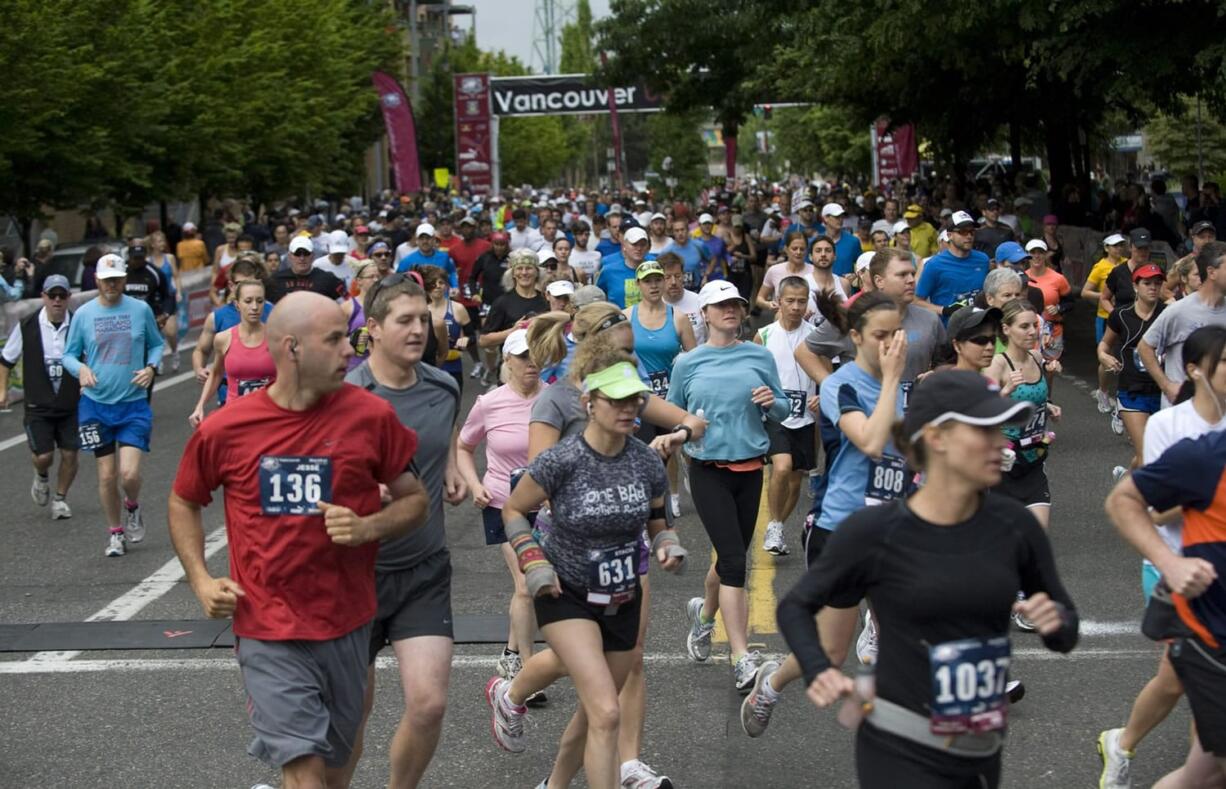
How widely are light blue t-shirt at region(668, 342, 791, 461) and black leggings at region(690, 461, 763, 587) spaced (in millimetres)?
107

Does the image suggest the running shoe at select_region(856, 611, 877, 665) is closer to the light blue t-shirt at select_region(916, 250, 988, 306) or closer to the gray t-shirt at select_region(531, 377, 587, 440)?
the gray t-shirt at select_region(531, 377, 587, 440)

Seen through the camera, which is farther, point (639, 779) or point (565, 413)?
point (565, 413)

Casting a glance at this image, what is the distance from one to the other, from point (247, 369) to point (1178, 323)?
5176 mm

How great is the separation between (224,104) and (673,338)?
101ft

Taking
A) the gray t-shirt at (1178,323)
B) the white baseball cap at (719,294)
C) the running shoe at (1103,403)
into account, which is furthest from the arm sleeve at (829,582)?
the running shoe at (1103,403)

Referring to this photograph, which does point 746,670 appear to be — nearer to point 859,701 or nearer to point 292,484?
point 292,484

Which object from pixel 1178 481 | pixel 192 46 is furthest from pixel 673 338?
pixel 192 46

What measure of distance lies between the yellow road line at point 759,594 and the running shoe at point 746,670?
1.19ft

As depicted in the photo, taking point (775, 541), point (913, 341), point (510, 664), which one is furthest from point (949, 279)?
point (510, 664)

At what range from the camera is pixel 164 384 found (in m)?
20.7

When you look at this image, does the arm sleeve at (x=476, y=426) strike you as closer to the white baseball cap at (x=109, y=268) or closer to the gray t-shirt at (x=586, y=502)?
the gray t-shirt at (x=586, y=502)

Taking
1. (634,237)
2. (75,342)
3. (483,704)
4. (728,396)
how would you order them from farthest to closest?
(634,237)
(75,342)
(728,396)
(483,704)

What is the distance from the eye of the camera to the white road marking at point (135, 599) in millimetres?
8680

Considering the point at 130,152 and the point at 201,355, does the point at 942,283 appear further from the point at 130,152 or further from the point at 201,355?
the point at 130,152
